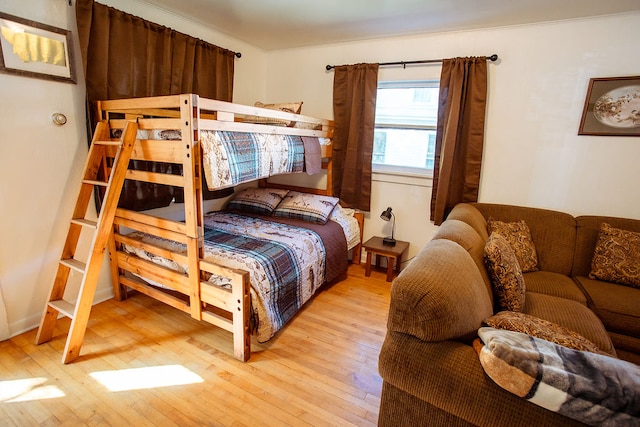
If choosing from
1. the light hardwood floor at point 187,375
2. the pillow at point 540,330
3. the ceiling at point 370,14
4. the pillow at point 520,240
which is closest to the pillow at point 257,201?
the light hardwood floor at point 187,375

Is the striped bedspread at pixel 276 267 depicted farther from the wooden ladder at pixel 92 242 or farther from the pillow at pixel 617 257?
the pillow at pixel 617 257

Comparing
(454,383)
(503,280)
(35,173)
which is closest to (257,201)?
(35,173)

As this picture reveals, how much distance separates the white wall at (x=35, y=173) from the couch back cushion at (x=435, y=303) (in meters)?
2.37

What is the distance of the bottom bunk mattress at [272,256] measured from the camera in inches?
77.6

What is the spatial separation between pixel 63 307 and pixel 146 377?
0.71m

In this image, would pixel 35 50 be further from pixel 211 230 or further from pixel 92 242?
pixel 211 230

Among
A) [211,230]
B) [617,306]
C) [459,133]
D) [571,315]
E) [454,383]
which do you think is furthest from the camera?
[459,133]

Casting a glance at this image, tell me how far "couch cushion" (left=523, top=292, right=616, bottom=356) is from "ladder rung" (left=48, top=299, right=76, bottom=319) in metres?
2.65

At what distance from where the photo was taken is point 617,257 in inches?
83.2

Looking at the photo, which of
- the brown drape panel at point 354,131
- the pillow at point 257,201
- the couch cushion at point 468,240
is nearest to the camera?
the couch cushion at point 468,240

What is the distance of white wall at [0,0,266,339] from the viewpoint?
1.89 m

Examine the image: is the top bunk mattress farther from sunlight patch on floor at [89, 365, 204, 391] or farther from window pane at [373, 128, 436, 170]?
sunlight patch on floor at [89, 365, 204, 391]

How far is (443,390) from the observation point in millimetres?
1059

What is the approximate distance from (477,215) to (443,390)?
1.82 metres
